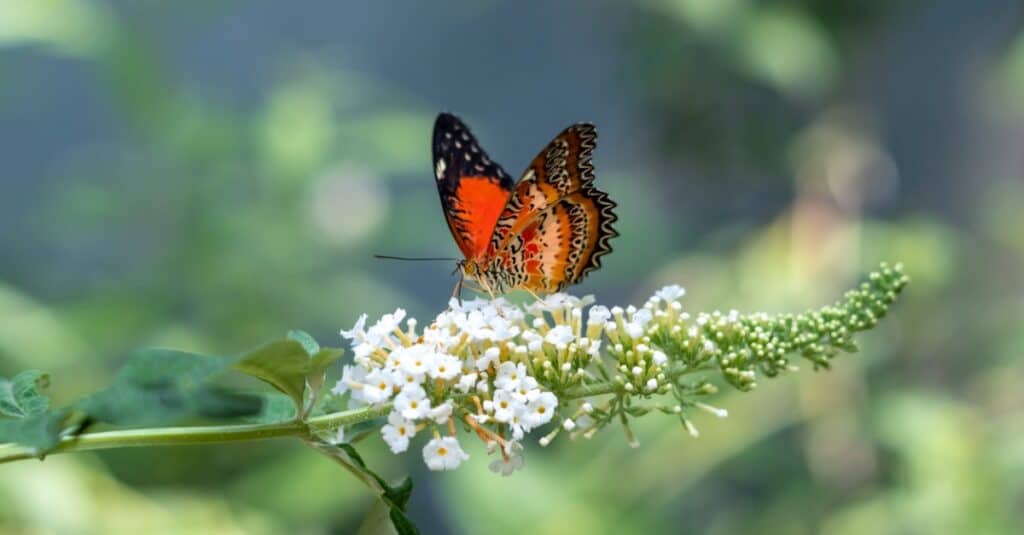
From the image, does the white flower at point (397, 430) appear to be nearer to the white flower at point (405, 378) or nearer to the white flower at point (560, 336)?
the white flower at point (405, 378)

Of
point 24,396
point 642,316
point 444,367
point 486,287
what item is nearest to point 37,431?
point 24,396

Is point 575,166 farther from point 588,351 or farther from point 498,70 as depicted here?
point 498,70

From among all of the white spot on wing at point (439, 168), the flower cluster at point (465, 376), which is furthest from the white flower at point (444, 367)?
the white spot on wing at point (439, 168)

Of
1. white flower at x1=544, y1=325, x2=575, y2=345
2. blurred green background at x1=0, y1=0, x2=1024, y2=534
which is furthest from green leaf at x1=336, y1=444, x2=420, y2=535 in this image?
blurred green background at x1=0, y1=0, x2=1024, y2=534

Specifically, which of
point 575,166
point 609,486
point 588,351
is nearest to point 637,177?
point 609,486

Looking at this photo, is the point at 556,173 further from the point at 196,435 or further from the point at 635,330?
the point at 196,435

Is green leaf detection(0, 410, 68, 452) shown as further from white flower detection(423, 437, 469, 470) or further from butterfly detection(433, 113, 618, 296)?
butterfly detection(433, 113, 618, 296)
